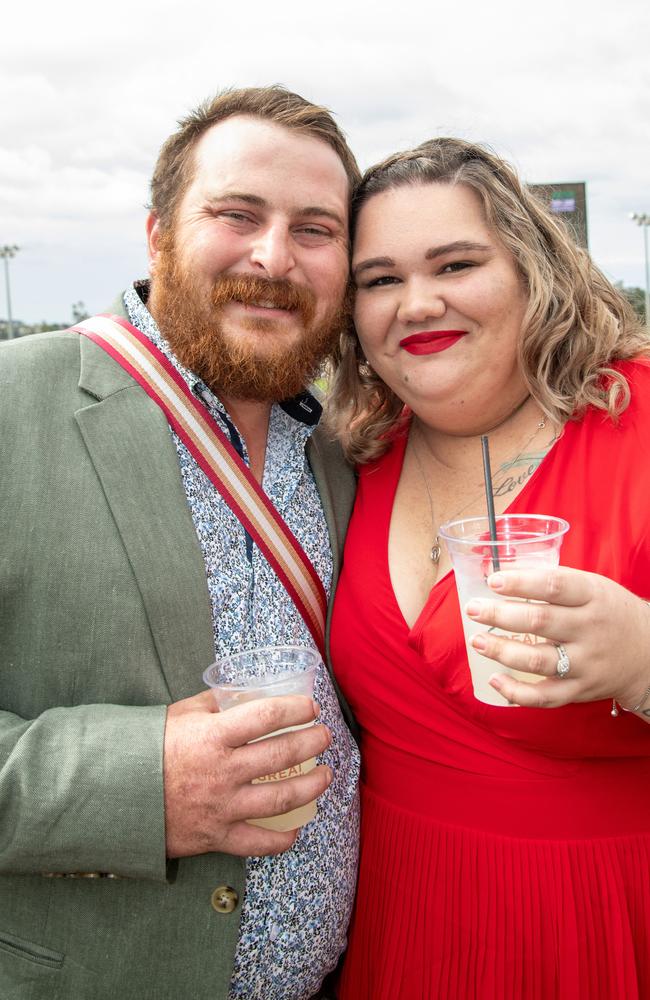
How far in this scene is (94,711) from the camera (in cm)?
175

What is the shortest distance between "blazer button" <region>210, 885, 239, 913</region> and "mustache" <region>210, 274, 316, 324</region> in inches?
64.1

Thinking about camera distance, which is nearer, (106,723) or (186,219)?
(106,723)

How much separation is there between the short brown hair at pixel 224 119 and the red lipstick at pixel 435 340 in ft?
2.17

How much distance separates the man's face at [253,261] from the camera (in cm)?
233

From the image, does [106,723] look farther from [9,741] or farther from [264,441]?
[264,441]

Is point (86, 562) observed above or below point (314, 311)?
below

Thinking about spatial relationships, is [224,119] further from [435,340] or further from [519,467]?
[519,467]

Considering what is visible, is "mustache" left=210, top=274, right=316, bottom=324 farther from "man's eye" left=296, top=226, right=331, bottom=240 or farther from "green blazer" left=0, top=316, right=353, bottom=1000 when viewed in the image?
"green blazer" left=0, top=316, right=353, bottom=1000

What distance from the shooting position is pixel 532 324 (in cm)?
231

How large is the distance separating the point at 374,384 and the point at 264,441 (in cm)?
61

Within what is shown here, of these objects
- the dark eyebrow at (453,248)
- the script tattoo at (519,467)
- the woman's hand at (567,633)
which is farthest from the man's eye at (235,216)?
the woman's hand at (567,633)

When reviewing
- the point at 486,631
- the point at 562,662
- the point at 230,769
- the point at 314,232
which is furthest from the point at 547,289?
the point at 230,769

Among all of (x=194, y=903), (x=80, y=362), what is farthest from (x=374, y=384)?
(x=194, y=903)

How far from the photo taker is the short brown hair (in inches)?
96.0
